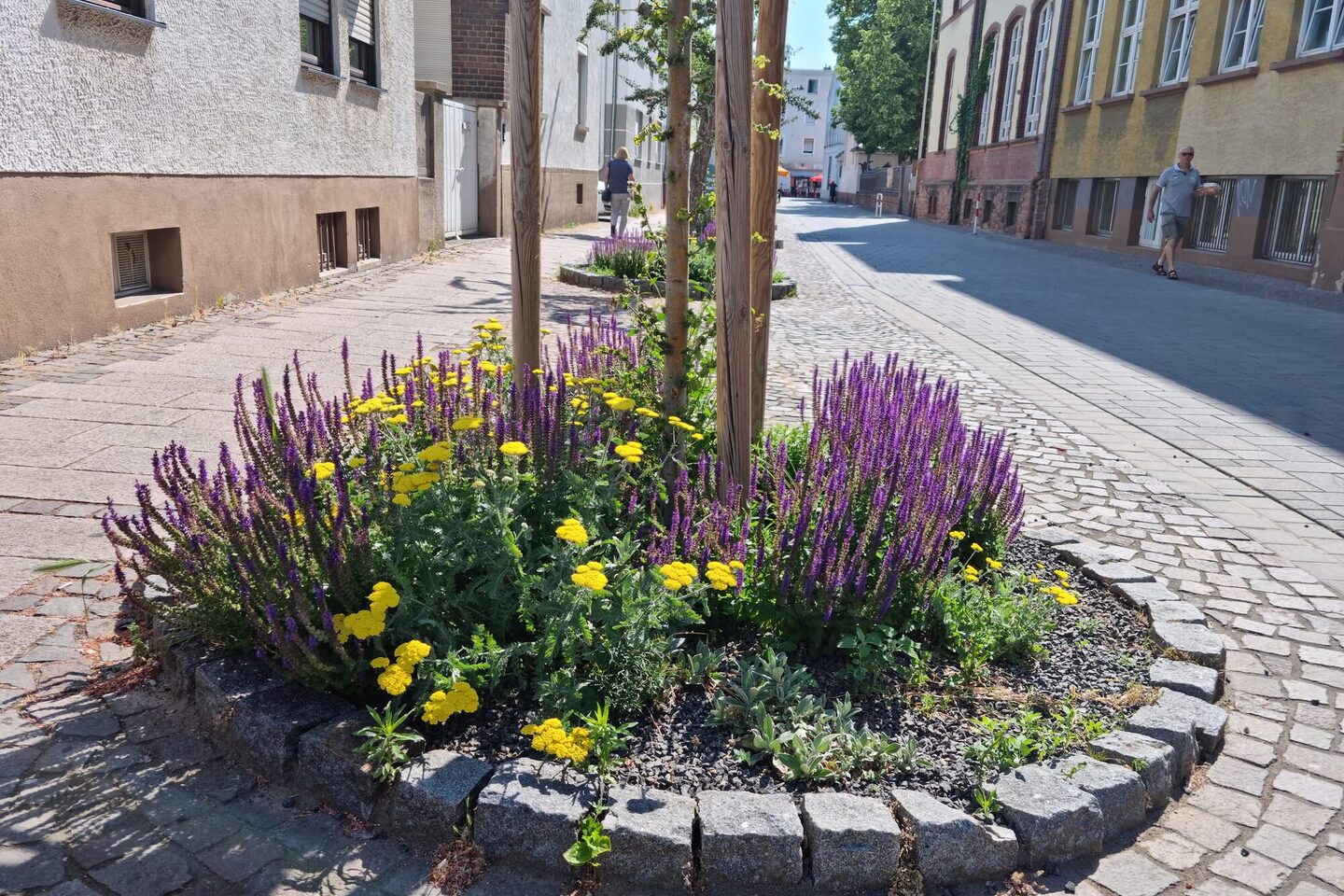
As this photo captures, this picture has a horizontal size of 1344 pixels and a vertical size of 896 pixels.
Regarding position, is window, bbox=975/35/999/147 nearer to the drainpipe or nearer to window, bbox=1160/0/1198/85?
the drainpipe

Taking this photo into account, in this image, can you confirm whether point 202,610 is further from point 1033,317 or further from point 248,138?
point 1033,317

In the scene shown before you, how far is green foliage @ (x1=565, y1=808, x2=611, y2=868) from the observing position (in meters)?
2.40

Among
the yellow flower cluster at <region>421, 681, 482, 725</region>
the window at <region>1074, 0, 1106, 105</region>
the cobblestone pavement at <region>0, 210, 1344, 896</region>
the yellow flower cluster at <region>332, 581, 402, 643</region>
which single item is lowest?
the cobblestone pavement at <region>0, 210, 1344, 896</region>

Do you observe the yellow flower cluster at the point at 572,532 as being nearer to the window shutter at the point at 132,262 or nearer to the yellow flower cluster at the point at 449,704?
the yellow flower cluster at the point at 449,704

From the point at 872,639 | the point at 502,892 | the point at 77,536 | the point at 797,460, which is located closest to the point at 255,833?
the point at 502,892

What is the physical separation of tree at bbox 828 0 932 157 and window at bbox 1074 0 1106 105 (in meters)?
25.9

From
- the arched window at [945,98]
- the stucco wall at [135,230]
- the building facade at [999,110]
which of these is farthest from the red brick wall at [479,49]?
the arched window at [945,98]

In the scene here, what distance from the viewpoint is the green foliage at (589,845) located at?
2.40 metres

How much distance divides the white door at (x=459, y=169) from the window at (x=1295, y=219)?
43.4 feet

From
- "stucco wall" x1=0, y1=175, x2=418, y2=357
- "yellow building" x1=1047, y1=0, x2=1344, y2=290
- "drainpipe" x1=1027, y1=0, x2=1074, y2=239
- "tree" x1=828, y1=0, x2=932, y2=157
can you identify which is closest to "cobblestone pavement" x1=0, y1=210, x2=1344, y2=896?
"stucco wall" x1=0, y1=175, x2=418, y2=357

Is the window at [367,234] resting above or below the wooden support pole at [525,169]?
below

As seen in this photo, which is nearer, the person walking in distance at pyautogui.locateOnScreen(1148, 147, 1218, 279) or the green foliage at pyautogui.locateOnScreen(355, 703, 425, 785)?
the green foliage at pyautogui.locateOnScreen(355, 703, 425, 785)

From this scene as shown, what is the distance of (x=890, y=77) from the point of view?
50.6 metres

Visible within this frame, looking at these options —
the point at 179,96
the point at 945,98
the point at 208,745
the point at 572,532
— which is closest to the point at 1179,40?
the point at 179,96
